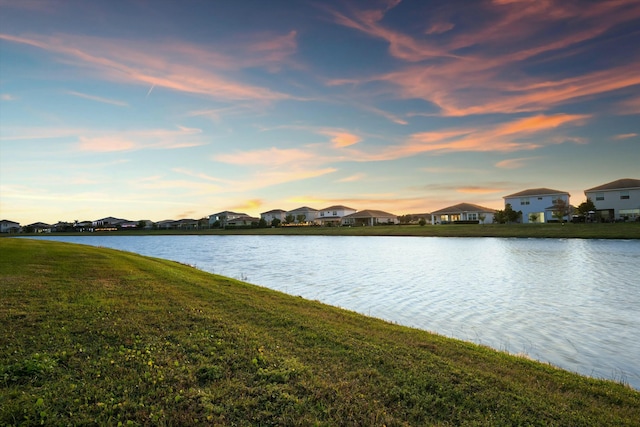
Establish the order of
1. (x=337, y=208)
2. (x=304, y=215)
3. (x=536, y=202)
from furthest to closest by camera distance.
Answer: (x=304, y=215)
(x=337, y=208)
(x=536, y=202)

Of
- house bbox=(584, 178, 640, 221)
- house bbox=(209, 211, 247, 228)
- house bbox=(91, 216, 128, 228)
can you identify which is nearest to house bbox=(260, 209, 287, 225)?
house bbox=(209, 211, 247, 228)

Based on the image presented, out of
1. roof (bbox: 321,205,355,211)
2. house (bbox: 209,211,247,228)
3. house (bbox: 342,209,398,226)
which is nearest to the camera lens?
house (bbox: 342,209,398,226)

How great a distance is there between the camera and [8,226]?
13175 cm

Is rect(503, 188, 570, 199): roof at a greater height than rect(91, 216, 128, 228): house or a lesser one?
greater

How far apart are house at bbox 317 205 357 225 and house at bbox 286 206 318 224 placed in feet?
10.2

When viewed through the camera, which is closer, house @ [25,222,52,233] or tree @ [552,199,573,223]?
tree @ [552,199,573,223]

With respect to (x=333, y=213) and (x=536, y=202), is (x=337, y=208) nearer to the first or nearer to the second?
(x=333, y=213)

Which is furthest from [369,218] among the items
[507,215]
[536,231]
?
[536,231]

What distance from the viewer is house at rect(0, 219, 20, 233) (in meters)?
130

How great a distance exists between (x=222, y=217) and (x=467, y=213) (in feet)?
293

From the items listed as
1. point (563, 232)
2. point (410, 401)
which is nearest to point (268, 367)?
point (410, 401)

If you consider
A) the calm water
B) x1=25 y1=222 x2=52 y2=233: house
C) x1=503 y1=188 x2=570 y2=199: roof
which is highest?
x1=503 y1=188 x2=570 y2=199: roof

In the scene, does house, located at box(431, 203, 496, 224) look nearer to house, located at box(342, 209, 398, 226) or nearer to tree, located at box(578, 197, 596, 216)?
house, located at box(342, 209, 398, 226)

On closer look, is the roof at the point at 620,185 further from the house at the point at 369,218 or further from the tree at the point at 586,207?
the house at the point at 369,218
